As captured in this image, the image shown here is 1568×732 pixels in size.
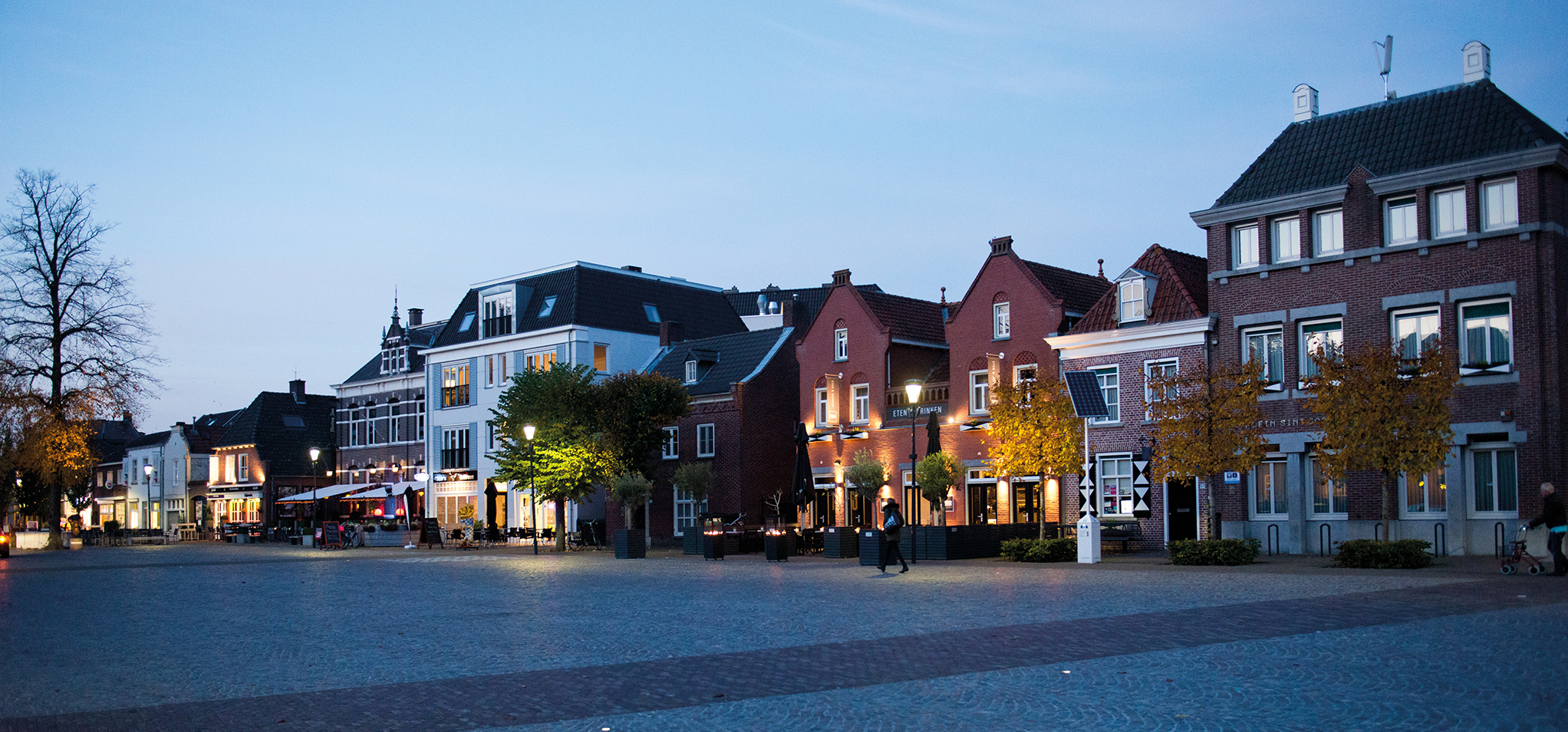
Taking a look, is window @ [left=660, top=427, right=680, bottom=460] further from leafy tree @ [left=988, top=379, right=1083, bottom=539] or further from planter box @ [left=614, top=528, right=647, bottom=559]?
leafy tree @ [left=988, top=379, right=1083, bottom=539]

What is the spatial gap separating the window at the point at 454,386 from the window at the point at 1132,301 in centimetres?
3632

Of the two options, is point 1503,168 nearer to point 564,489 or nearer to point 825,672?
point 825,672

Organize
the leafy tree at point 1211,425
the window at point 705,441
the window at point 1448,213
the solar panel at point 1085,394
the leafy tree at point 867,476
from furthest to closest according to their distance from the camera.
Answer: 1. the window at point 705,441
2. the leafy tree at point 867,476
3. the solar panel at point 1085,394
4. the window at point 1448,213
5. the leafy tree at point 1211,425

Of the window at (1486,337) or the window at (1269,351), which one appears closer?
the window at (1486,337)

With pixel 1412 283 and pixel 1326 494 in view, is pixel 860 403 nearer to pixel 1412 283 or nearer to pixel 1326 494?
pixel 1326 494

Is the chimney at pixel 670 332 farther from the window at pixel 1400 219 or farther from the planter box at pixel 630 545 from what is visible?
the window at pixel 1400 219

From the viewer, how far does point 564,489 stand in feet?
142

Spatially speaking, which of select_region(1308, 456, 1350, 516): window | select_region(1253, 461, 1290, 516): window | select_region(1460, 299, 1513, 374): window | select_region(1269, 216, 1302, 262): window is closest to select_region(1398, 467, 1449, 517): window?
select_region(1308, 456, 1350, 516): window

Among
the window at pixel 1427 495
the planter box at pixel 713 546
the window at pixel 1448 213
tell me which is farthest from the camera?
the planter box at pixel 713 546

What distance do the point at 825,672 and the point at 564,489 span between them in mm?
33155

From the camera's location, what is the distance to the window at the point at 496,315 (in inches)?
2400

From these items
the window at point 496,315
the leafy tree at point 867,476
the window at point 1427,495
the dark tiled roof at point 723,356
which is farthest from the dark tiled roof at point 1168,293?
the window at point 496,315

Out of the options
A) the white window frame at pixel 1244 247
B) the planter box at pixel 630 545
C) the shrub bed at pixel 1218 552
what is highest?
the white window frame at pixel 1244 247

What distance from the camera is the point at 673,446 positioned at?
5228 centimetres
